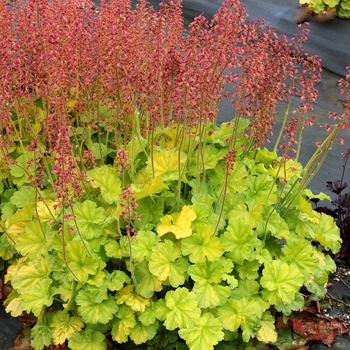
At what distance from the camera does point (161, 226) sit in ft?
8.40

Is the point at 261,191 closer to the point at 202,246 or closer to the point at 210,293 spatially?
the point at 202,246

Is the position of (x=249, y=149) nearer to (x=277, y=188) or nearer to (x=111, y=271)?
(x=277, y=188)

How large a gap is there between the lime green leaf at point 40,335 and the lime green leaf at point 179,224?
0.81m

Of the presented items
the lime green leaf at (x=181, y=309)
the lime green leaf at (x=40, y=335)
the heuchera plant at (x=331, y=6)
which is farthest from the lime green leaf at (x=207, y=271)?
the heuchera plant at (x=331, y=6)

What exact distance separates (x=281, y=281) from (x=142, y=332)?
764 millimetres

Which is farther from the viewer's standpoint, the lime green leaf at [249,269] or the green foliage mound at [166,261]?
the lime green leaf at [249,269]

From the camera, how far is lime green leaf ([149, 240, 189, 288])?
7.93ft

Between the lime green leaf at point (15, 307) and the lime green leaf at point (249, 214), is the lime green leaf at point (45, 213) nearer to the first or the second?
the lime green leaf at point (15, 307)

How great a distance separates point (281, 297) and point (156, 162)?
3.25 ft

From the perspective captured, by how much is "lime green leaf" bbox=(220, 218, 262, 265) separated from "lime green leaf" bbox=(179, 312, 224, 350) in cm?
35

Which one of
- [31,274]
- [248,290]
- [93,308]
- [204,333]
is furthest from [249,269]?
[31,274]

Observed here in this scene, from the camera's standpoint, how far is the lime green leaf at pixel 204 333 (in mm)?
2316

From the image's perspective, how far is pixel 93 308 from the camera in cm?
242

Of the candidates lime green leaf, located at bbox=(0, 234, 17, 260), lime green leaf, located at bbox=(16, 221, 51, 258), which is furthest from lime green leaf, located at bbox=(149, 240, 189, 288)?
lime green leaf, located at bbox=(0, 234, 17, 260)
